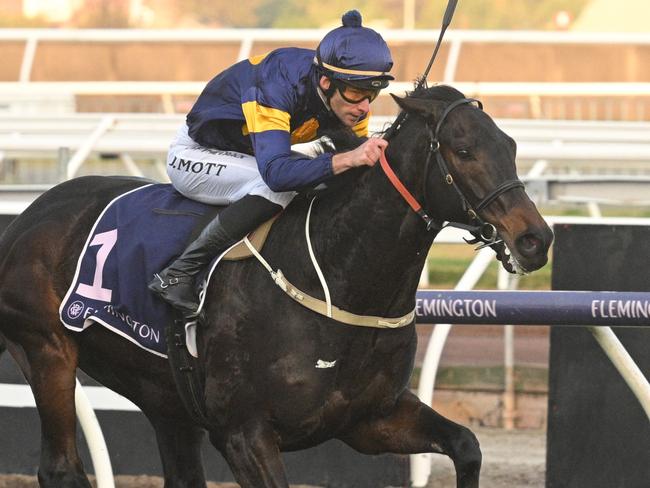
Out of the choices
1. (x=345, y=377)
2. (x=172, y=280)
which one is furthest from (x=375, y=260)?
(x=172, y=280)

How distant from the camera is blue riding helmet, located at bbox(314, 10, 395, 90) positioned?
3.77 metres

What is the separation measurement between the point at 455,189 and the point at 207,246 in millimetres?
815

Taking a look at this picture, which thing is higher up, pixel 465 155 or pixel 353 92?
pixel 353 92

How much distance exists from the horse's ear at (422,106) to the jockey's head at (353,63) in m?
0.19

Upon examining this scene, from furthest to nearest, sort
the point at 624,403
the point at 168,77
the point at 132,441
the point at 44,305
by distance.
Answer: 1. the point at 168,77
2. the point at 132,441
3. the point at 624,403
4. the point at 44,305

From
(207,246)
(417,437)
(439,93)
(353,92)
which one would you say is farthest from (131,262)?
(439,93)

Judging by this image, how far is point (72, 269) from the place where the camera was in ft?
14.4

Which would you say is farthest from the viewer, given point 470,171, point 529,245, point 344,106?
point 344,106

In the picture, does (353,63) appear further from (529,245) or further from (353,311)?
(529,245)

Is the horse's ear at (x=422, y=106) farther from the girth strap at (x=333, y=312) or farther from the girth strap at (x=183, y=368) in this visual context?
the girth strap at (x=183, y=368)

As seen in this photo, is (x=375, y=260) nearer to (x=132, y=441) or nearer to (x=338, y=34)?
(x=338, y=34)

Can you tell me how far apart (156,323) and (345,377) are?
2.25 feet

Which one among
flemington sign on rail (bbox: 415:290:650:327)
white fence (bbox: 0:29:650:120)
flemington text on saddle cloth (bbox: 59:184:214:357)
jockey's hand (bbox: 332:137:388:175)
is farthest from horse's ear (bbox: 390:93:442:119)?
white fence (bbox: 0:29:650:120)

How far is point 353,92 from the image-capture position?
3830 millimetres
